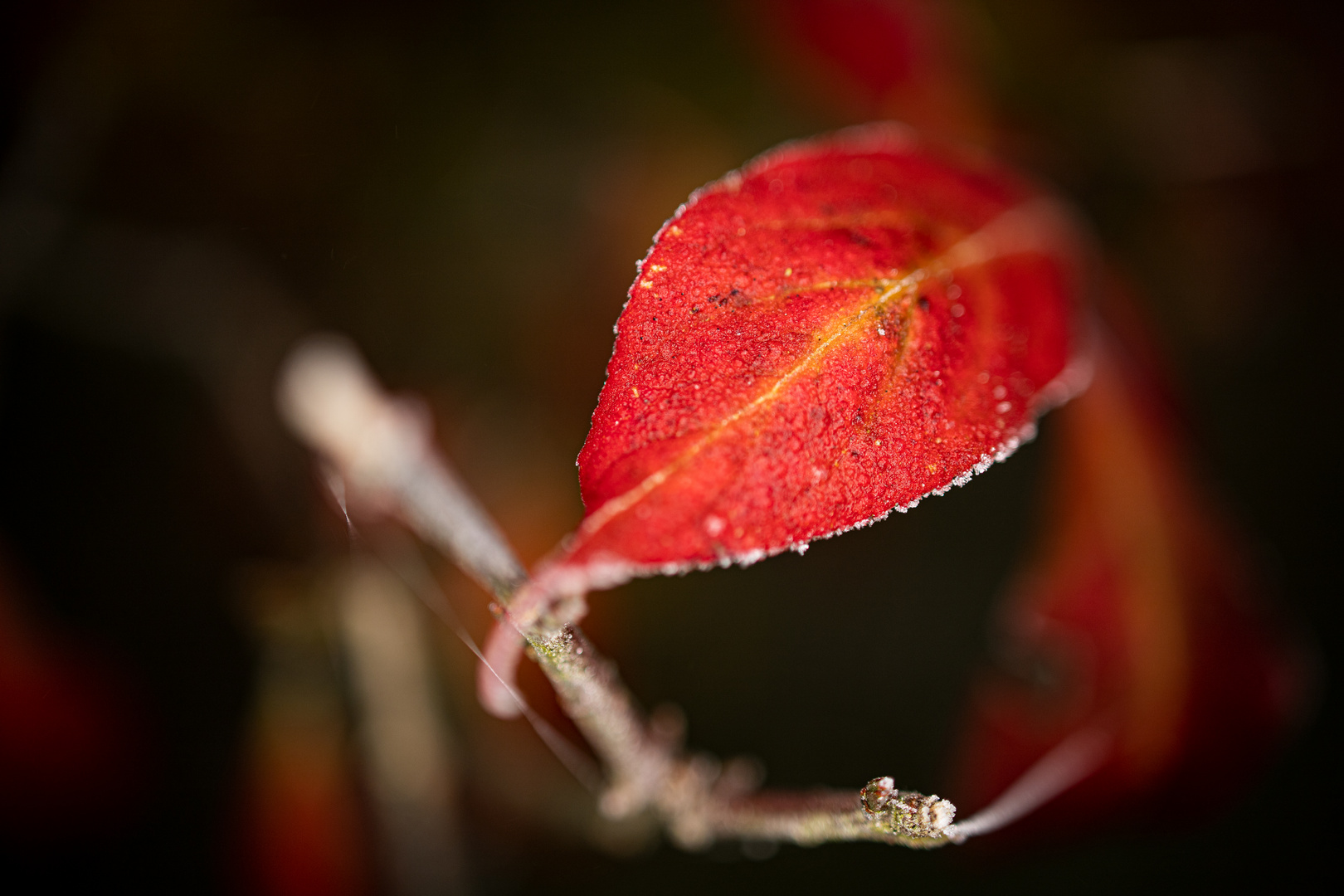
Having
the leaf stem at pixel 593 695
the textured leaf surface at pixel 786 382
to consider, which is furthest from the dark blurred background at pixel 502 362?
the textured leaf surface at pixel 786 382

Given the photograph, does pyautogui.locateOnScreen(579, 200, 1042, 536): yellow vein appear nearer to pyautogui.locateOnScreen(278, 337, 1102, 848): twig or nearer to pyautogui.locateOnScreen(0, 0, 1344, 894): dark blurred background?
pyautogui.locateOnScreen(278, 337, 1102, 848): twig

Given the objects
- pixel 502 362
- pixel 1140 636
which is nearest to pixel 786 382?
pixel 1140 636

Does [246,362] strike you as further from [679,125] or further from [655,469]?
[655,469]

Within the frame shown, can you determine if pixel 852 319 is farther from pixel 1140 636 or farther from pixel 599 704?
pixel 1140 636

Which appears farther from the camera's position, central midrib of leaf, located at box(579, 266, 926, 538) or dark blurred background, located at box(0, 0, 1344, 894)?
dark blurred background, located at box(0, 0, 1344, 894)

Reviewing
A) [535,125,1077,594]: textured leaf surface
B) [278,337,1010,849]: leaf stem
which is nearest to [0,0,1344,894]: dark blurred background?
[278,337,1010,849]: leaf stem

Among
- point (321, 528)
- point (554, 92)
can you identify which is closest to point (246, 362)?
point (321, 528)
